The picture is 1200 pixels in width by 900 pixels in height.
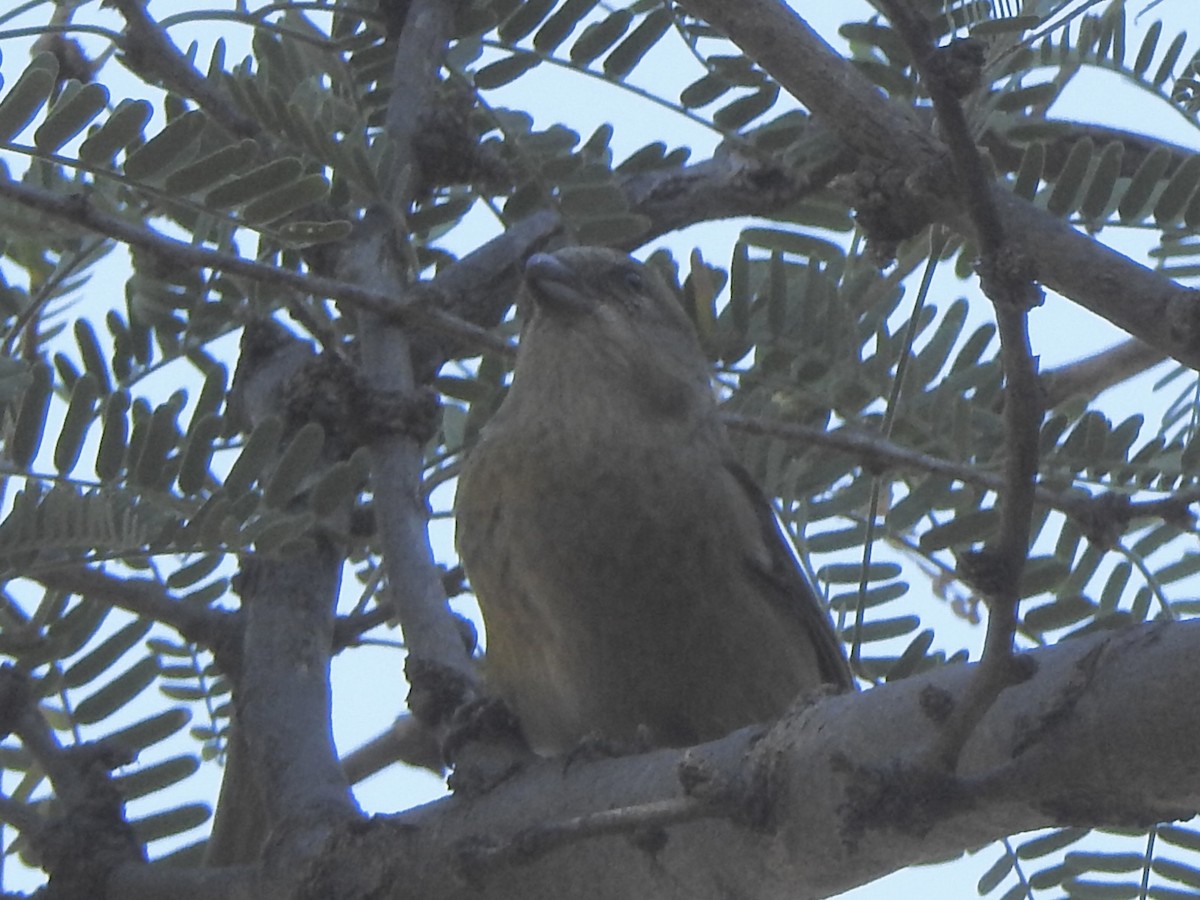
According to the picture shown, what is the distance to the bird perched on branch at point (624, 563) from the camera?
4.05 meters

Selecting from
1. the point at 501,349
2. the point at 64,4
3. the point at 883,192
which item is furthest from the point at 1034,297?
the point at 64,4

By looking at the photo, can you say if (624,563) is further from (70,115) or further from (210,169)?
(70,115)

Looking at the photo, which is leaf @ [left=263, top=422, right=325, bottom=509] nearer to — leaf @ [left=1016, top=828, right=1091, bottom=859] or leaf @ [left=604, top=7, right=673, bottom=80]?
leaf @ [left=604, top=7, right=673, bottom=80]

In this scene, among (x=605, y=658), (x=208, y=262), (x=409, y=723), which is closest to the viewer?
(x=208, y=262)

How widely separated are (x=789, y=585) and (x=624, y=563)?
475 mm

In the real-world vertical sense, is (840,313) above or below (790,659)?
above

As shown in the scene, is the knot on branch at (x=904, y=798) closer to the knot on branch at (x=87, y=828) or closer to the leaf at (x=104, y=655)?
the knot on branch at (x=87, y=828)

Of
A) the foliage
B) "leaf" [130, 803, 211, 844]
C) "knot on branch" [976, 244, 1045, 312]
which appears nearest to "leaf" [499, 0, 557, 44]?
the foliage

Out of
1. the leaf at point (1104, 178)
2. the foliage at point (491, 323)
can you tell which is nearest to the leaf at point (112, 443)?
the foliage at point (491, 323)

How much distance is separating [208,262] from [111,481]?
0.60 meters

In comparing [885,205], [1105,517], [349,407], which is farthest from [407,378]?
[1105,517]

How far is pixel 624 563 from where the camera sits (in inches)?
160

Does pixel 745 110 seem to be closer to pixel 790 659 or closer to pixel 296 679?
pixel 790 659

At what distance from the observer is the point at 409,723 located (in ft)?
16.6
